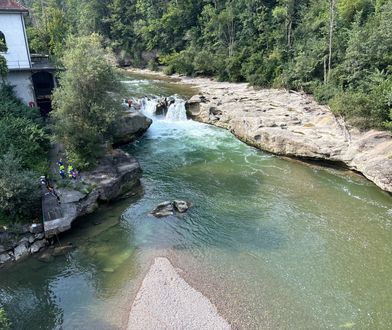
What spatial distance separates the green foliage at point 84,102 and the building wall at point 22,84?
5762 mm

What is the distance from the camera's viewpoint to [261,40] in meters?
50.3

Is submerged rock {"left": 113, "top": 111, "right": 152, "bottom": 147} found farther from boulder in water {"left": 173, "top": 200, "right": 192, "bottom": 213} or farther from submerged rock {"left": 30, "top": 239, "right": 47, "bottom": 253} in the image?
submerged rock {"left": 30, "top": 239, "right": 47, "bottom": 253}

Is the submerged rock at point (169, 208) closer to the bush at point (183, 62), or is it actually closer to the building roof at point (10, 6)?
the building roof at point (10, 6)

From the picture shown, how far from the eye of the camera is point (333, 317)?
42.3ft

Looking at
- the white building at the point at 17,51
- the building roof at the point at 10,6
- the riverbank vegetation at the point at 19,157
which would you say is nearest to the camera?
the riverbank vegetation at the point at 19,157

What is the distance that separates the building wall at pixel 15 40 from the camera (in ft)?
84.4

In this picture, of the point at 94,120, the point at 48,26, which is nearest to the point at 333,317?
the point at 94,120

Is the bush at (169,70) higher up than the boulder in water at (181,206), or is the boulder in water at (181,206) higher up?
the bush at (169,70)

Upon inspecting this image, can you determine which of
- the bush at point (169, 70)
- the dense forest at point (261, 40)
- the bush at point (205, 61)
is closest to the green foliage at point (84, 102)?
the dense forest at point (261, 40)

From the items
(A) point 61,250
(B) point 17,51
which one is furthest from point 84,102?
(A) point 61,250

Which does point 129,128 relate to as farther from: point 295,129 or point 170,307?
point 170,307

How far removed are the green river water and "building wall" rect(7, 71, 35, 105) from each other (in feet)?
38.0

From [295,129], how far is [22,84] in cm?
2169

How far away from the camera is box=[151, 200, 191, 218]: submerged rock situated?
19.5 m
